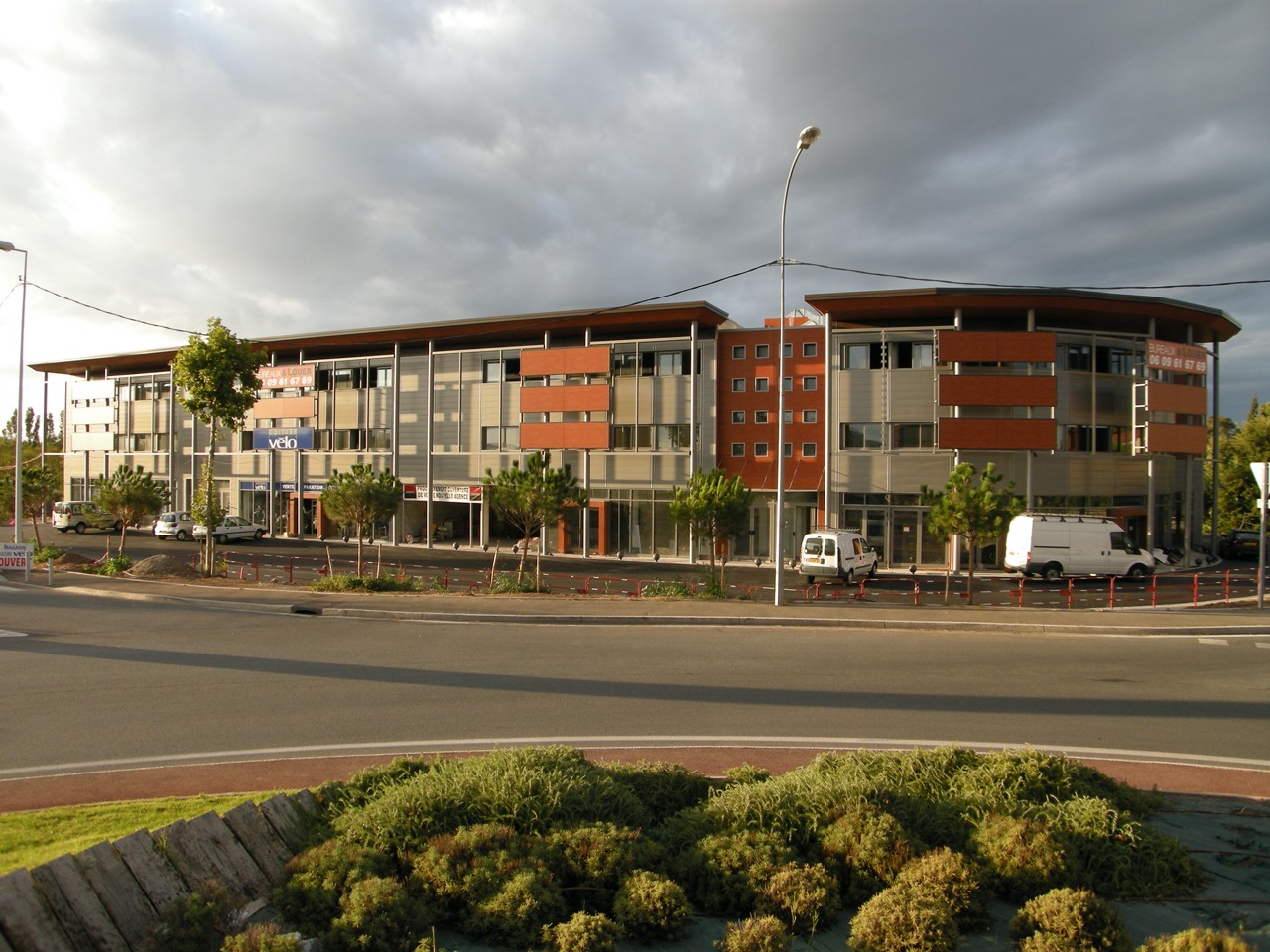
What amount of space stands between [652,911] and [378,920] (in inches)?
55.8

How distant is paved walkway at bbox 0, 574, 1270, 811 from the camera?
7.73 metres

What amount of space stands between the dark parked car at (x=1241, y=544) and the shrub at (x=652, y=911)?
Answer: 44512mm

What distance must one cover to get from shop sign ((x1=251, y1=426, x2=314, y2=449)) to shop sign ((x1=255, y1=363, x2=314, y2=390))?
8.48ft

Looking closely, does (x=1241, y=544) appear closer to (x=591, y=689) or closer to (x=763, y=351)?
(x=763, y=351)

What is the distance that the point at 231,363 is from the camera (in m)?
27.0

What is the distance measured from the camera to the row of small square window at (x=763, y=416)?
37406 millimetres

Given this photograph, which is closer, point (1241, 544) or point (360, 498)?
point (360, 498)

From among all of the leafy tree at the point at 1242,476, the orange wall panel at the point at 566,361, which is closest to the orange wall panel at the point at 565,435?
the orange wall panel at the point at 566,361

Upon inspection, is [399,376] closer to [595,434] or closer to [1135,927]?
[595,434]

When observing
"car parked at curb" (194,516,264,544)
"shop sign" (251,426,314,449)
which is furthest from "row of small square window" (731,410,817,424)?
"car parked at curb" (194,516,264,544)

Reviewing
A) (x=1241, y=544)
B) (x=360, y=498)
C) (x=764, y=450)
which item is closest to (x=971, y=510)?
(x=764, y=450)

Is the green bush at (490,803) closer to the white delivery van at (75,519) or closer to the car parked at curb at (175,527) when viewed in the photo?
the car parked at curb at (175,527)

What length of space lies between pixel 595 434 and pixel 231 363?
16.6 metres

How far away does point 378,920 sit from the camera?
4188mm
